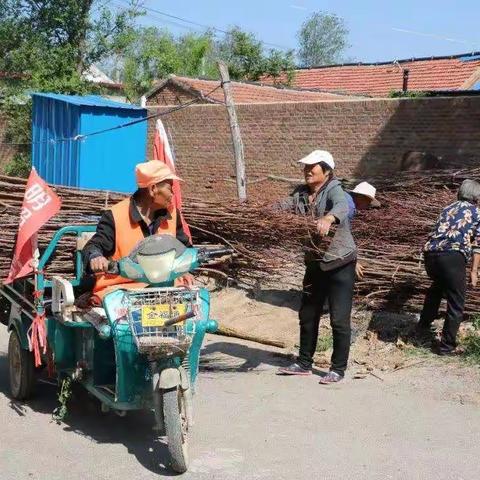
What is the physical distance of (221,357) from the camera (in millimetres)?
7723

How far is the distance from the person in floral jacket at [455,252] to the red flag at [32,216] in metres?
3.35

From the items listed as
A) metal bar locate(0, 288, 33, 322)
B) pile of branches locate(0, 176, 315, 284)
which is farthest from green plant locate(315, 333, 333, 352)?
metal bar locate(0, 288, 33, 322)

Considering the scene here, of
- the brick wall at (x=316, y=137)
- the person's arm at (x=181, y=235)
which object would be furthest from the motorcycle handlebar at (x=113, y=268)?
the brick wall at (x=316, y=137)

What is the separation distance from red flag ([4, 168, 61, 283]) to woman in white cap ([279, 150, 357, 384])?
77.2 inches

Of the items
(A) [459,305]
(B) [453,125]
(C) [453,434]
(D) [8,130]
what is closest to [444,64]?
(D) [8,130]

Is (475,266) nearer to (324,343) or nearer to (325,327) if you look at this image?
(324,343)

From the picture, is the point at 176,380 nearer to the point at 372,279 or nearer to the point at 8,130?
the point at 372,279

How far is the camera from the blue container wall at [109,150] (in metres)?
17.5

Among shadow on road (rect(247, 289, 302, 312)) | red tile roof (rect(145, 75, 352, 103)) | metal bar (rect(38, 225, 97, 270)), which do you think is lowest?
shadow on road (rect(247, 289, 302, 312))

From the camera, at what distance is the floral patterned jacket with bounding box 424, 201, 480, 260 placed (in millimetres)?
7309

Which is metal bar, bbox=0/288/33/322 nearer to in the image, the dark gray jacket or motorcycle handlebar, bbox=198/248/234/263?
motorcycle handlebar, bbox=198/248/234/263

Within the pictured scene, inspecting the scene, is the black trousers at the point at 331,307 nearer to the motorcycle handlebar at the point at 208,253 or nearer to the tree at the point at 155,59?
the motorcycle handlebar at the point at 208,253

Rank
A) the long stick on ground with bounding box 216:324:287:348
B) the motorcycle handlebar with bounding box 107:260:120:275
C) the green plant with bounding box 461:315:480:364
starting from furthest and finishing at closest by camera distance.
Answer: the long stick on ground with bounding box 216:324:287:348
the green plant with bounding box 461:315:480:364
the motorcycle handlebar with bounding box 107:260:120:275

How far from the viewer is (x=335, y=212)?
642 cm
